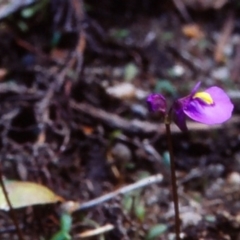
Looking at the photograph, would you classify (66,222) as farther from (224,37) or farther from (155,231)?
(224,37)

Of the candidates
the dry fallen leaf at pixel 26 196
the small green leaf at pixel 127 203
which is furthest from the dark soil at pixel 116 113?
the dry fallen leaf at pixel 26 196


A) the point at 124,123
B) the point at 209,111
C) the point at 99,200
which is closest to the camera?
the point at 209,111

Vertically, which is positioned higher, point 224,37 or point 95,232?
point 224,37

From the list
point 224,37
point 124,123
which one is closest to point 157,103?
point 124,123

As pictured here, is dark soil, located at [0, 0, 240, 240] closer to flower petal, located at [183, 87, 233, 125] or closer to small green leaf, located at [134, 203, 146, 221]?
small green leaf, located at [134, 203, 146, 221]

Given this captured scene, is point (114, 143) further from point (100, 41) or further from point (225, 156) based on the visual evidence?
point (100, 41)

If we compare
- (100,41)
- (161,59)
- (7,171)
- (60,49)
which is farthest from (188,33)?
(7,171)

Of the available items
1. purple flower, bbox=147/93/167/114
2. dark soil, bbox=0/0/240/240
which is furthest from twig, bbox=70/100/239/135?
purple flower, bbox=147/93/167/114
